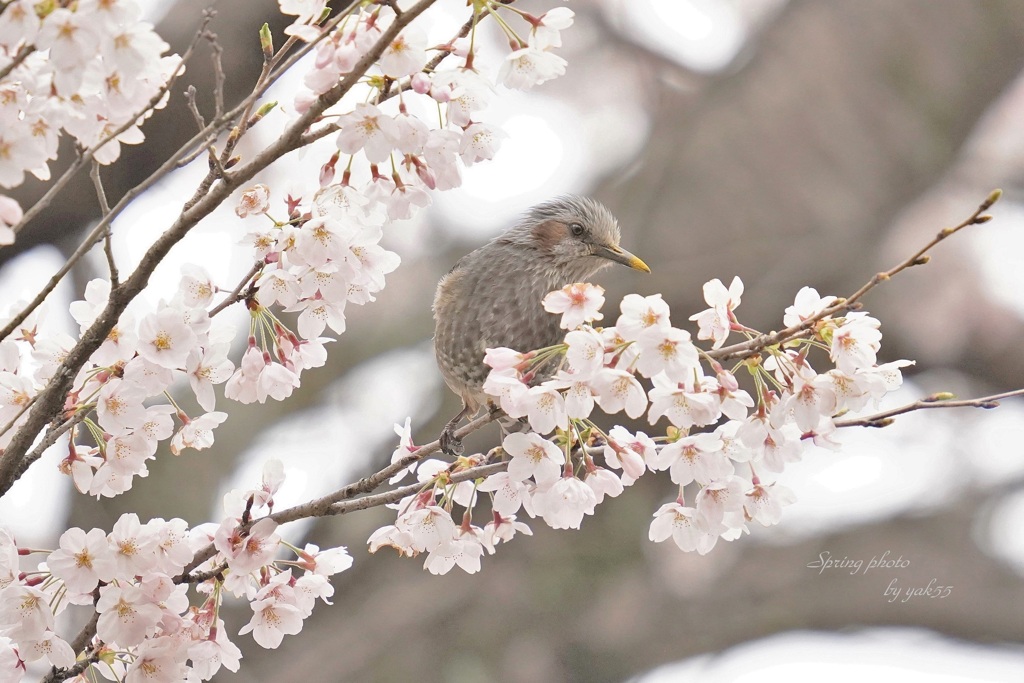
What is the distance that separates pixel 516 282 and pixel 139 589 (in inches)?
52.6

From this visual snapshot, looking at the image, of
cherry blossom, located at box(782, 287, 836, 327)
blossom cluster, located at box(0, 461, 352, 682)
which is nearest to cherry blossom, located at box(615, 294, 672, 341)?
cherry blossom, located at box(782, 287, 836, 327)

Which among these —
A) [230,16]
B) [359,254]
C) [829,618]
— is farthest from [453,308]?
[829,618]

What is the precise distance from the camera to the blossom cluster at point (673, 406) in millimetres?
1168

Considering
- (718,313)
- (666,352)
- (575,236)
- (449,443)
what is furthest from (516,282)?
(666,352)

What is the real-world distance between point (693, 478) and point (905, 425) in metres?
3.22

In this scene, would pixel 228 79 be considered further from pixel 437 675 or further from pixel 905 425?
pixel 905 425

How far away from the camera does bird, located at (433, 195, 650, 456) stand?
2.31 meters

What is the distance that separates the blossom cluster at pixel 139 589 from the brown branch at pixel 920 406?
797 millimetres

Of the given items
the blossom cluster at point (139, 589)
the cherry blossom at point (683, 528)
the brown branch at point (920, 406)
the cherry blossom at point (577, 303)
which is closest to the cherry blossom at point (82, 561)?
the blossom cluster at point (139, 589)

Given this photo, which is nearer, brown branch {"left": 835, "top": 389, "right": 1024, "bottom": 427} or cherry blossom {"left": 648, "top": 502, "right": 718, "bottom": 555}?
brown branch {"left": 835, "top": 389, "right": 1024, "bottom": 427}

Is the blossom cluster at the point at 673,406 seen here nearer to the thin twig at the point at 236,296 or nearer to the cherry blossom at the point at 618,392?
the cherry blossom at the point at 618,392

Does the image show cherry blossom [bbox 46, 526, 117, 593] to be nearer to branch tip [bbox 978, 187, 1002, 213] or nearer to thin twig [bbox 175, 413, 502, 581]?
thin twig [bbox 175, 413, 502, 581]

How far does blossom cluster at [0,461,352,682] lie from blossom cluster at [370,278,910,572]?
0.86ft

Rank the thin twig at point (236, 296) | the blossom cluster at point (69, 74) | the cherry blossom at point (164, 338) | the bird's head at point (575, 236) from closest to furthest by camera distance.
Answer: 1. the blossom cluster at point (69, 74)
2. the cherry blossom at point (164, 338)
3. the thin twig at point (236, 296)
4. the bird's head at point (575, 236)
